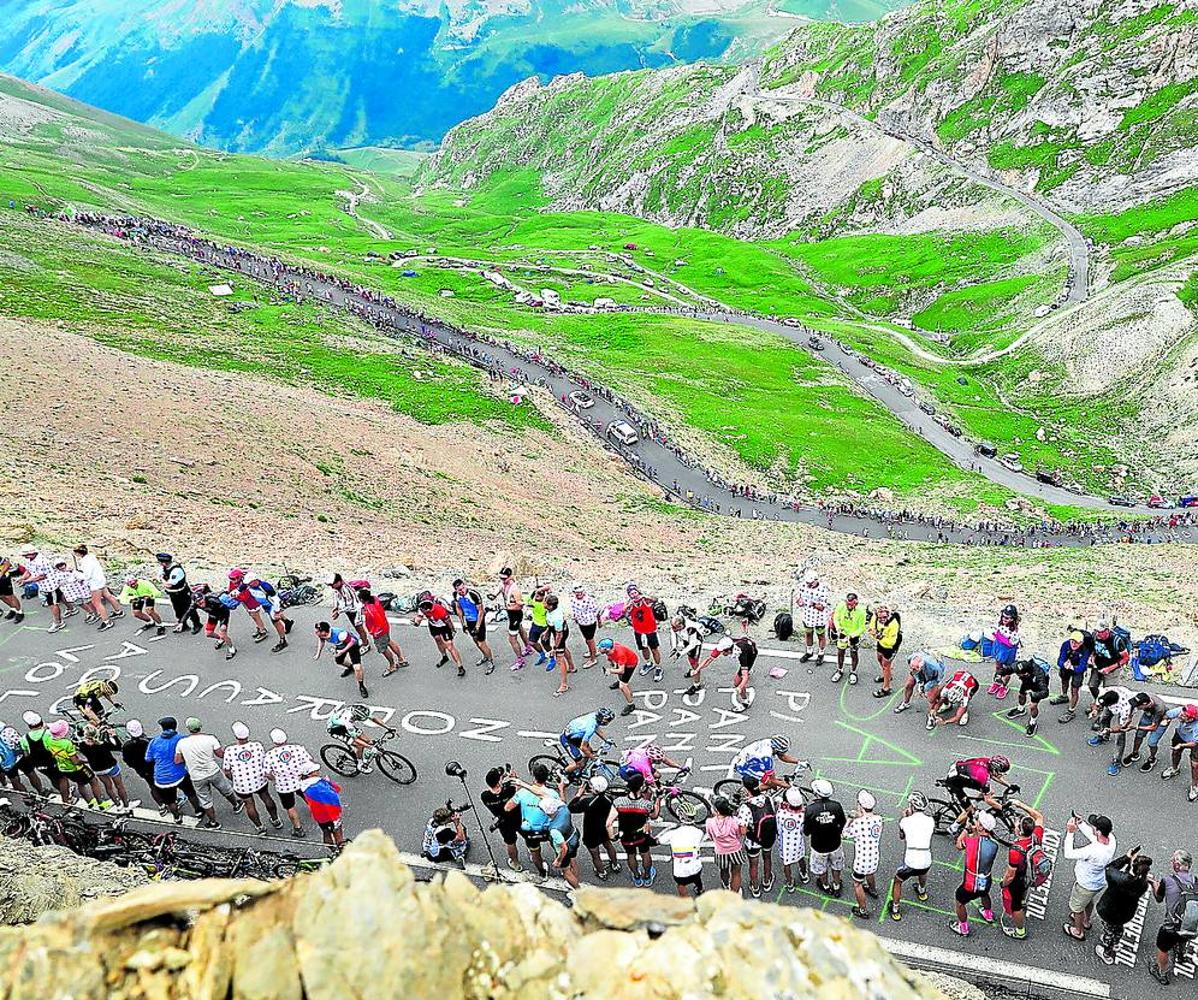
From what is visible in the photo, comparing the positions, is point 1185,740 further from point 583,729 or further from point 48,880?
point 48,880

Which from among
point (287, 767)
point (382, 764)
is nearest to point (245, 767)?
point (287, 767)

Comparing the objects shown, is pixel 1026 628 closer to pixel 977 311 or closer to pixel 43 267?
pixel 43 267

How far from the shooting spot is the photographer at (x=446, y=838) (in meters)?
14.7

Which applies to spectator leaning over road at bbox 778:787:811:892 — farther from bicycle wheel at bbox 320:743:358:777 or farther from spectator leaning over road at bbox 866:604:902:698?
bicycle wheel at bbox 320:743:358:777

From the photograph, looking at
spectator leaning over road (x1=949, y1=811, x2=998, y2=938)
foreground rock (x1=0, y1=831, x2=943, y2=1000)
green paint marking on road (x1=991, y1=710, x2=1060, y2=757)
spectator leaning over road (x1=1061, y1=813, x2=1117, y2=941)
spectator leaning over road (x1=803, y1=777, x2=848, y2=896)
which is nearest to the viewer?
foreground rock (x1=0, y1=831, x2=943, y2=1000)

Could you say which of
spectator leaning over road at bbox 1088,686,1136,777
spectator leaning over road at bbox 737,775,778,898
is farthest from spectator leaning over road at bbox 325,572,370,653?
spectator leaning over road at bbox 1088,686,1136,777

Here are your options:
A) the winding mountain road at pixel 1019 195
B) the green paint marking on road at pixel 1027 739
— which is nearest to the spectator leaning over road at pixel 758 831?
the green paint marking on road at pixel 1027 739

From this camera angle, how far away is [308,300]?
294 ft

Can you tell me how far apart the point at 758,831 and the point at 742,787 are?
2559 millimetres

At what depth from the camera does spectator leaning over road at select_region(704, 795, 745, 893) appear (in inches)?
525

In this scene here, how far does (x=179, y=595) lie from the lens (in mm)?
22797

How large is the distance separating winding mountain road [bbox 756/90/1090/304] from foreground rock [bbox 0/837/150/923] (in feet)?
389

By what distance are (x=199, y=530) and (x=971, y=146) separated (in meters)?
173

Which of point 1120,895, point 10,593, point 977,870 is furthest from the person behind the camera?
point 10,593
